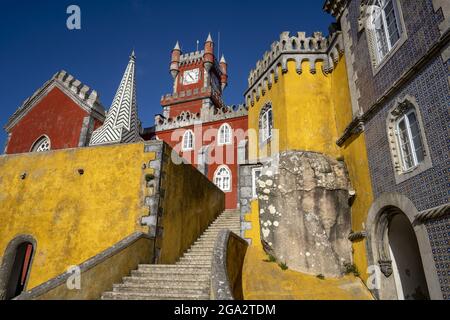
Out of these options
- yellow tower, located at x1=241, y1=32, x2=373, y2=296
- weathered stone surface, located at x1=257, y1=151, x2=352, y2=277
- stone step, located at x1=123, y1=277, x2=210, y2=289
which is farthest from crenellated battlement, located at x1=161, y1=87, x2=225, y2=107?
stone step, located at x1=123, y1=277, x2=210, y2=289

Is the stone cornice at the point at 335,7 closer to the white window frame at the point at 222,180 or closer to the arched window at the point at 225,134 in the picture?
the arched window at the point at 225,134

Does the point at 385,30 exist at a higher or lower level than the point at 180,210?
higher

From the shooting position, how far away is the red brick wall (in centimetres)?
1856

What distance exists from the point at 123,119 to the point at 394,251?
42.4 feet

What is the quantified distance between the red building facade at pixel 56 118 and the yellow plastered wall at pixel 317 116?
38.5 ft

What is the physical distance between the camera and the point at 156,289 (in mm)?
6332

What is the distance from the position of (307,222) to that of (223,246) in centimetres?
366

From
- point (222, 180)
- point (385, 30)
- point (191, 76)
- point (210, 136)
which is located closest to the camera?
point (385, 30)

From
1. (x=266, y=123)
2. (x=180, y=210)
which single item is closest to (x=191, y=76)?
(x=266, y=123)

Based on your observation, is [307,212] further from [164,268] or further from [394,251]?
[164,268]

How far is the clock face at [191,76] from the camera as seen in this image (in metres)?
30.6

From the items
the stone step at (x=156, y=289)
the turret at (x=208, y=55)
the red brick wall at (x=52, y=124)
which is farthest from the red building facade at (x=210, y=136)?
the stone step at (x=156, y=289)

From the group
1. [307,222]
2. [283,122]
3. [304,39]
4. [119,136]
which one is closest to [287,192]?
[307,222]

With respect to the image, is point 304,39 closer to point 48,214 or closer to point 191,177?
point 191,177
